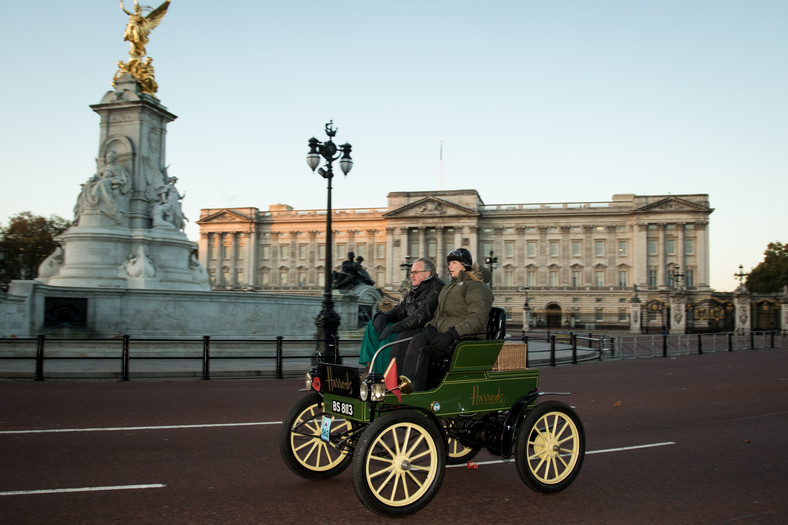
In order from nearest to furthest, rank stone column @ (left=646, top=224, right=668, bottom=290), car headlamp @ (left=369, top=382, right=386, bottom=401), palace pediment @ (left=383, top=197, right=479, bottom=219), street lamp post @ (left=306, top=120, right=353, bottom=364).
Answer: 1. car headlamp @ (left=369, top=382, right=386, bottom=401)
2. street lamp post @ (left=306, top=120, right=353, bottom=364)
3. stone column @ (left=646, top=224, right=668, bottom=290)
4. palace pediment @ (left=383, top=197, right=479, bottom=219)

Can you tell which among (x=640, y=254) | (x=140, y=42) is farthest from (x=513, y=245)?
(x=140, y=42)

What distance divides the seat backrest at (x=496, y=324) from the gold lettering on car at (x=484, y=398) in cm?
47

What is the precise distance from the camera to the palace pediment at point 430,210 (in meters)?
94.6

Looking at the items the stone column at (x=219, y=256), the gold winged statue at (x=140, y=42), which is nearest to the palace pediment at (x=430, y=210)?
the stone column at (x=219, y=256)

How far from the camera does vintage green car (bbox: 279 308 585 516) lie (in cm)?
459

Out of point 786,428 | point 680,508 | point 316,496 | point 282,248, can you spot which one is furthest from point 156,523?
point 282,248

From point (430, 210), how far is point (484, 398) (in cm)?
9130

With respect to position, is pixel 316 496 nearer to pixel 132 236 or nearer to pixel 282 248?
pixel 132 236

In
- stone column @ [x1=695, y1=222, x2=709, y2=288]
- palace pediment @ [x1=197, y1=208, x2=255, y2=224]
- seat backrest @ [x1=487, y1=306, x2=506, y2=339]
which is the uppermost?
palace pediment @ [x1=197, y1=208, x2=255, y2=224]

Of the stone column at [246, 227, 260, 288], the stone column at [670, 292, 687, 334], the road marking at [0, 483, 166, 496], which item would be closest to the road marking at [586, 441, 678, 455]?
the road marking at [0, 483, 166, 496]

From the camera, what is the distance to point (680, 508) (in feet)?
15.8

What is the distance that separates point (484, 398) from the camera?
17.1ft

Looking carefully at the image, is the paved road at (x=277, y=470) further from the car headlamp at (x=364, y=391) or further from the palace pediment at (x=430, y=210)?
the palace pediment at (x=430, y=210)

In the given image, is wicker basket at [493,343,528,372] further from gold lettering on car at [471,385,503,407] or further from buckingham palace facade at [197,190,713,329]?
buckingham palace facade at [197,190,713,329]
